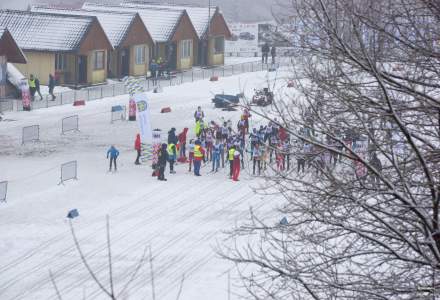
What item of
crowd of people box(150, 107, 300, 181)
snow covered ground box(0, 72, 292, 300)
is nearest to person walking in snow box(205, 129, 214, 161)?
crowd of people box(150, 107, 300, 181)

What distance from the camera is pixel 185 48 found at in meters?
62.2

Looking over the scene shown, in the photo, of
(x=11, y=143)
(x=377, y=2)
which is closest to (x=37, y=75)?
(x=11, y=143)

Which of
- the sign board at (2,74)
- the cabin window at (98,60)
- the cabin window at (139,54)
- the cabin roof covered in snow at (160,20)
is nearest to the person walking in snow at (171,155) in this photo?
the sign board at (2,74)

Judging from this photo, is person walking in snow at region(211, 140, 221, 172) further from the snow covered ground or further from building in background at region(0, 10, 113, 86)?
building in background at region(0, 10, 113, 86)

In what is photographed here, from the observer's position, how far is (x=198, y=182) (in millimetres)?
28969

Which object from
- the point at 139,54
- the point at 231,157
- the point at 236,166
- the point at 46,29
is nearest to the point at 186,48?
the point at 139,54

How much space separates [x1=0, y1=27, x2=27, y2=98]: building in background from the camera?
4447 cm

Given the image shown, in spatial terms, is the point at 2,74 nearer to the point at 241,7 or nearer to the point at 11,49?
the point at 11,49

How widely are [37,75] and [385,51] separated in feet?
140

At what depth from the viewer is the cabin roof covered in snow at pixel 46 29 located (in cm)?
5069

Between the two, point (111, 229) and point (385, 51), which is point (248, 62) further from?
point (385, 51)

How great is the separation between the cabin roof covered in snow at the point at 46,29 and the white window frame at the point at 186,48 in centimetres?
1083

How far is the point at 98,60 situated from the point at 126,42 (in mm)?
3652

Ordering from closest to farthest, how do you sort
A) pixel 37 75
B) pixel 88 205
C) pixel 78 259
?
pixel 78 259 → pixel 88 205 → pixel 37 75
